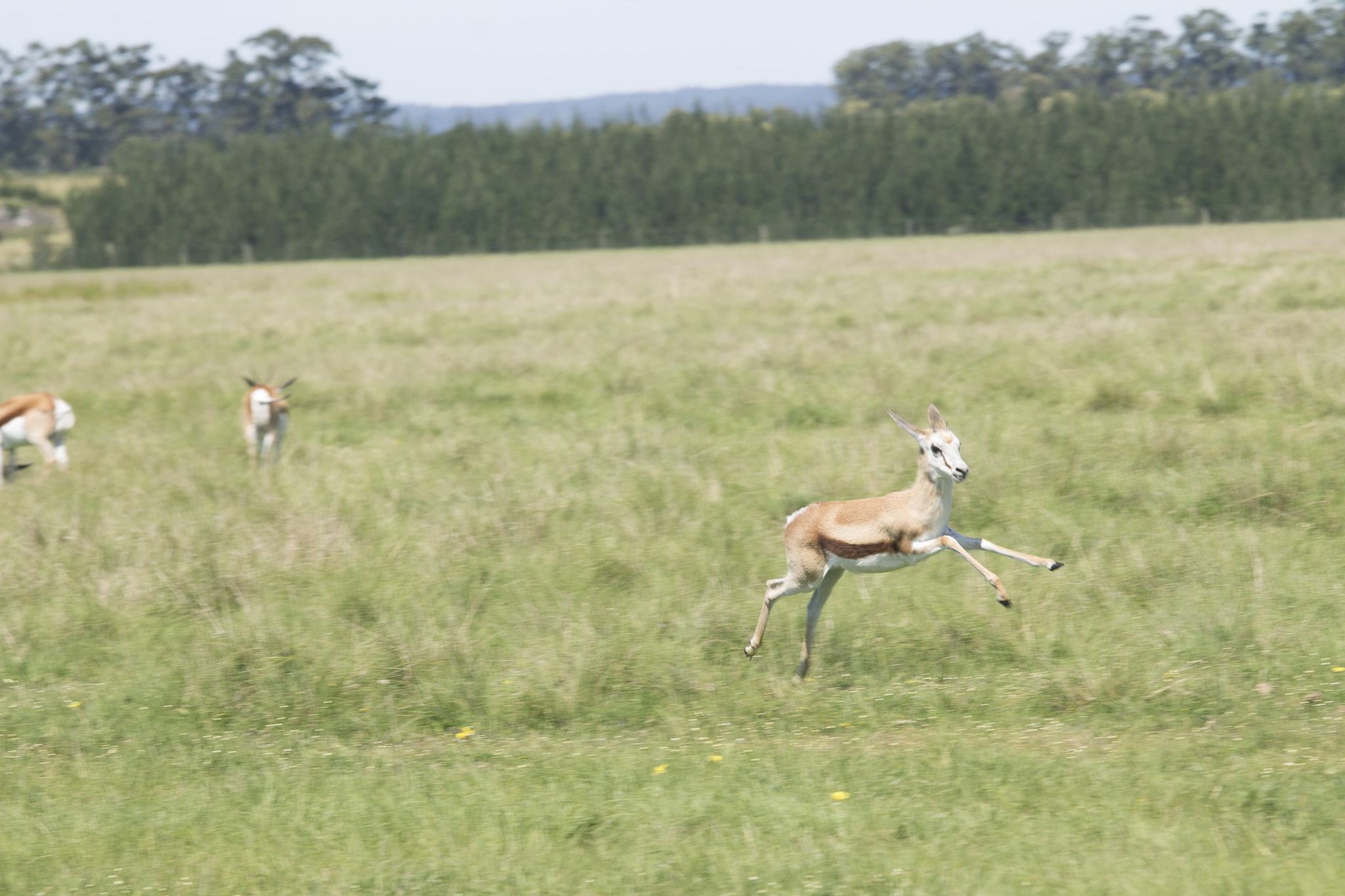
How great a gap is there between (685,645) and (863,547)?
142 centimetres

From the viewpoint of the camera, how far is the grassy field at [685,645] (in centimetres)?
492

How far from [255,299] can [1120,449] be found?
29.6m

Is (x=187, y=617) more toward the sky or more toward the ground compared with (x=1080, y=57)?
more toward the ground

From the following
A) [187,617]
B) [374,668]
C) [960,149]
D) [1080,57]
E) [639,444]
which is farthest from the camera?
[1080,57]

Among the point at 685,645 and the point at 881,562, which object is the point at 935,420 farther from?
the point at 685,645

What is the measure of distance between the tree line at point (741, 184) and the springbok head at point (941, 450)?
230 feet

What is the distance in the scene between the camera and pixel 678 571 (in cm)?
832

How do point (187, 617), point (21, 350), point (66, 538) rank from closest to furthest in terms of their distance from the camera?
point (187, 617) → point (66, 538) → point (21, 350)

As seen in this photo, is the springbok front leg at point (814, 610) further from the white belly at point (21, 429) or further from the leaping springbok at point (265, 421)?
the white belly at point (21, 429)

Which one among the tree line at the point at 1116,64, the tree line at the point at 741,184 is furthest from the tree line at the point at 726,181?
the tree line at the point at 1116,64

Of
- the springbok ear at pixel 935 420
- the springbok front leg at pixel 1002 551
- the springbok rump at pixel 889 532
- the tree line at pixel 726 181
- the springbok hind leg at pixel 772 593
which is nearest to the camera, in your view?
the springbok front leg at pixel 1002 551

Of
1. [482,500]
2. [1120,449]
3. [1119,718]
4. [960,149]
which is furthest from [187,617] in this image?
[960,149]

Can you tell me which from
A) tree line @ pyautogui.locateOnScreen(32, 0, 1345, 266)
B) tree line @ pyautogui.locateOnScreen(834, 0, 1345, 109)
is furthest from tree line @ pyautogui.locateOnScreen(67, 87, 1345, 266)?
tree line @ pyautogui.locateOnScreen(834, 0, 1345, 109)

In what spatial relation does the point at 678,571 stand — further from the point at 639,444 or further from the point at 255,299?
the point at 255,299
